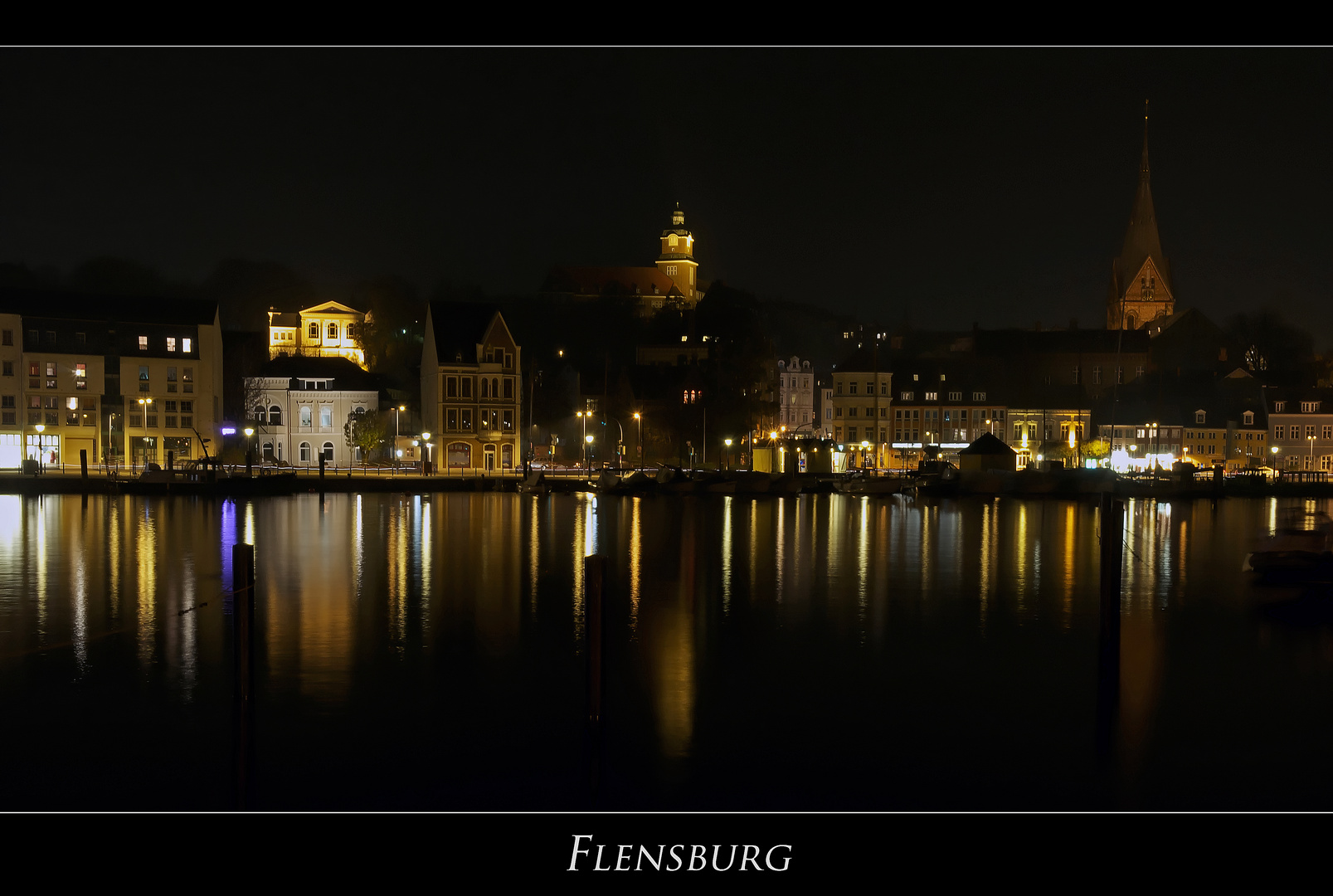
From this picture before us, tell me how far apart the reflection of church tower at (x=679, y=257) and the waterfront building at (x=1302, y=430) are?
8000cm

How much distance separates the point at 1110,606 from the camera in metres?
16.3

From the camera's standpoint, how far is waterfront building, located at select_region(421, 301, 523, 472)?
67500 millimetres

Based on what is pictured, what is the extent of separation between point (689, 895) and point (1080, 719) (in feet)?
22.4

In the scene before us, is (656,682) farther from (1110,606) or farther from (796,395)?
(796,395)

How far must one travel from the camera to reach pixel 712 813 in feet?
36.4

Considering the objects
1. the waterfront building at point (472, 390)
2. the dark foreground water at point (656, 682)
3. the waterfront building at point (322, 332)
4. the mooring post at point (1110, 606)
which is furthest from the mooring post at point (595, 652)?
the waterfront building at point (322, 332)

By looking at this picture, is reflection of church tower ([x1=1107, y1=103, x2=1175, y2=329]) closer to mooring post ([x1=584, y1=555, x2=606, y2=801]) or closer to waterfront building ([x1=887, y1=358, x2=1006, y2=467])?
waterfront building ([x1=887, y1=358, x2=1006, y2=467])

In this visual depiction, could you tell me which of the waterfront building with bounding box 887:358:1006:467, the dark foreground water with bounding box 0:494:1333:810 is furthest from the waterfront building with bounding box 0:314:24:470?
the waterfront building with bounding box 887:358:1006:467

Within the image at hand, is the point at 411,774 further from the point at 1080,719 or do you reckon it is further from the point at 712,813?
the point at 1080,719

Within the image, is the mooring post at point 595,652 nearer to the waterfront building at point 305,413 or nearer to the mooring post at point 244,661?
the mooring post at point 244,661

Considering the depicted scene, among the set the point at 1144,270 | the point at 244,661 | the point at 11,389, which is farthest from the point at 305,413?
the point at 1144,270

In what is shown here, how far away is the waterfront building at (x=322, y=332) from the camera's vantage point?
8938 cm

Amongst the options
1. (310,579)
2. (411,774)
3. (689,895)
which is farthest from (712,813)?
(310,579)

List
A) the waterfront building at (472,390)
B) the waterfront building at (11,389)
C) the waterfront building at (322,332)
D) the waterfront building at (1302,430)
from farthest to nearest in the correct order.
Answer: the waterfront building at (322,332) → the waterfront building at (1302,430) → the waterfront building at (472,390) → the waterfront building at (11,389)
